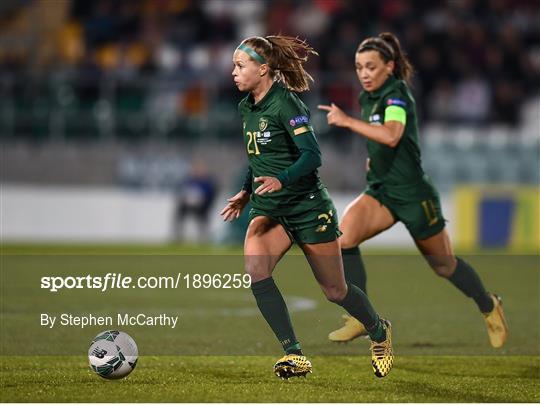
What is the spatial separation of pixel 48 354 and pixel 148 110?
14.1 meters

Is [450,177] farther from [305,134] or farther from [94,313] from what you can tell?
[305,134]

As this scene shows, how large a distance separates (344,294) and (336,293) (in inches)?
2.2

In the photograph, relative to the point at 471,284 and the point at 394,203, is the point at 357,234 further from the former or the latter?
the point at 471,284

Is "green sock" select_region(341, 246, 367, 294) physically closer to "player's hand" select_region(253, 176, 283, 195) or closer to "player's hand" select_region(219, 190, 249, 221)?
"player's hand" select_region(219, 190, 249, 221)

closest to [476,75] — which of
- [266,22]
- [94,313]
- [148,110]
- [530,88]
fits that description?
[530,88]

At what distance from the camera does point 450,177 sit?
22234mm

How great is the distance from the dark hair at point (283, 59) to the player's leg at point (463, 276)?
212 centimetres

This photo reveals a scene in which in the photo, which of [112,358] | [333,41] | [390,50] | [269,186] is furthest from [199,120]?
[269,186]

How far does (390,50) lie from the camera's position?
325 inches

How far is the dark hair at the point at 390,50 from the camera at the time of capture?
8211 millimetres

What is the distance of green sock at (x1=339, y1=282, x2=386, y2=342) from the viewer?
709 cm
